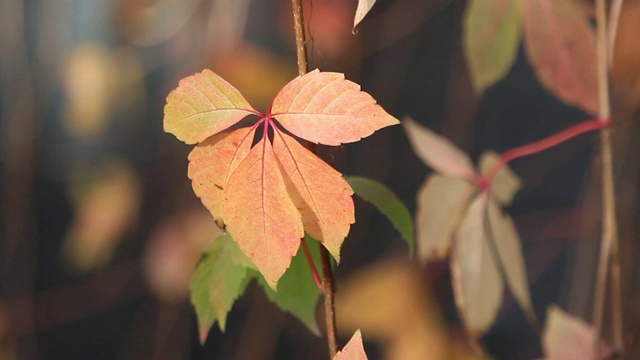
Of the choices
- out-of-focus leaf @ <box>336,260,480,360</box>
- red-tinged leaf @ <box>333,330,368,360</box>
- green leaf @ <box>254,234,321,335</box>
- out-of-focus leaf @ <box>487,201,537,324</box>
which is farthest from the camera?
out-of-focus leaf @ <box>336,260,480,360</box>

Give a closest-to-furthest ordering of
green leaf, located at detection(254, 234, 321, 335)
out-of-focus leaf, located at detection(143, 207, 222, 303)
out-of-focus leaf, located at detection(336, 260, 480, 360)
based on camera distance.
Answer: green leaf, located at detection(254, 234, 321, 335)
out-of-focus leaf, located at detection(336, 260, 480, 360)
out-of-focus leaf, located at detection(143, 207, 222, 303)

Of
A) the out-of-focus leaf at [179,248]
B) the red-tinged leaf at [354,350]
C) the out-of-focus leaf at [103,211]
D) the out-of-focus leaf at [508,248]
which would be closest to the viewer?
the red-tinged leaf at [354,350]

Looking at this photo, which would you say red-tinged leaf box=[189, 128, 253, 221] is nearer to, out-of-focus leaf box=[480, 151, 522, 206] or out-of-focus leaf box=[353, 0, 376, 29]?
out-of-focus leaf box=[353, 0, 376, 29]

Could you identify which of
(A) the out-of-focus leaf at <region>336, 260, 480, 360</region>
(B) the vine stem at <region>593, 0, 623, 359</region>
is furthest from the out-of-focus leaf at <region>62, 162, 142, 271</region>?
(B) the vine stem at <region>593, 0, 623, 359</region>

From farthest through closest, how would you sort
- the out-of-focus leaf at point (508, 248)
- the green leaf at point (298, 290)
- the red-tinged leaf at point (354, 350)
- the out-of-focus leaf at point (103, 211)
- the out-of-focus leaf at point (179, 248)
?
the out-of-focus leaf at point (103, 211), the out-of-focus leaf at point (179, 248), the out-of-focus leaf at point (508, 248), the green leaf at point (298, 290), the red-tinged leaf at point (354, 350)

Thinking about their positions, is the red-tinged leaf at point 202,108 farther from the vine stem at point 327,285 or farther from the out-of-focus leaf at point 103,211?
the out-of-focus leaf at point 103,211

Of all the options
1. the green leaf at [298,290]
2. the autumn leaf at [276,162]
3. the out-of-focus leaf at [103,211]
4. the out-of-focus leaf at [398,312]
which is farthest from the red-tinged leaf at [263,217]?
the out-of-focus leaf at [103,211]
